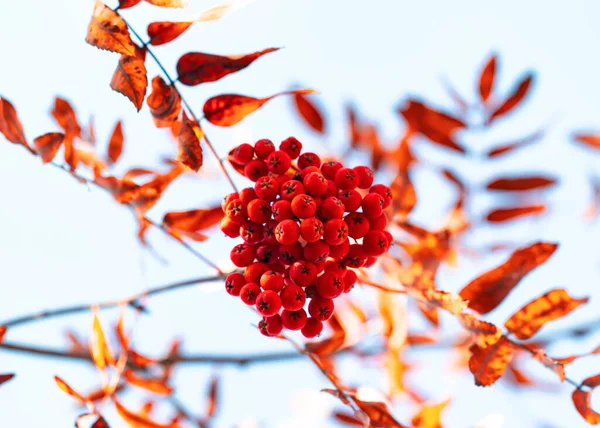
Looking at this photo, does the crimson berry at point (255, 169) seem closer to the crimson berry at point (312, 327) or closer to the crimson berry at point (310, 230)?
the crimson berry at point (310, 230)

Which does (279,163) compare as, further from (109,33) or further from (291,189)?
(109,33)

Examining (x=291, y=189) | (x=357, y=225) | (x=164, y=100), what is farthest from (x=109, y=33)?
(x=357, y=225)

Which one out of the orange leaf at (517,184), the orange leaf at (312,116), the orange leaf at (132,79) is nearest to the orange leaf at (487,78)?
the orange leaf at (517,184)

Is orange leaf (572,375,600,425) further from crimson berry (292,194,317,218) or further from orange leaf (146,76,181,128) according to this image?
orange leaf (146,76,181,128)

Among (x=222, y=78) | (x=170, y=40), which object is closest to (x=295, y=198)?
(x=222, y=78)

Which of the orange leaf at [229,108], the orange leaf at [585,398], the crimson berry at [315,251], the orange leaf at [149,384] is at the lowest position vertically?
the orange leaf at [149,384]
